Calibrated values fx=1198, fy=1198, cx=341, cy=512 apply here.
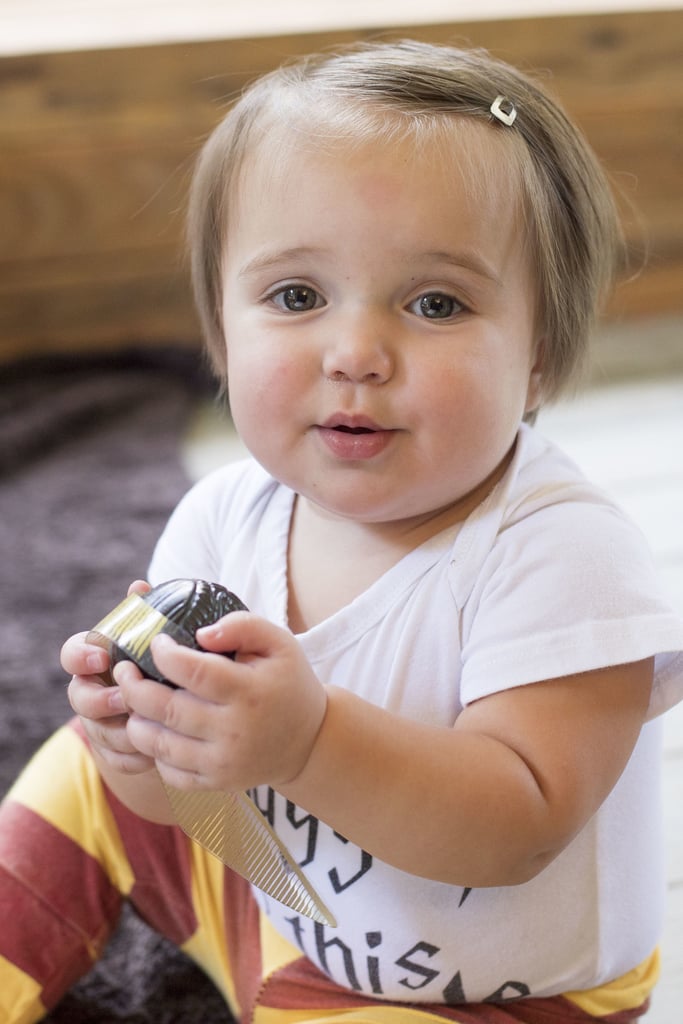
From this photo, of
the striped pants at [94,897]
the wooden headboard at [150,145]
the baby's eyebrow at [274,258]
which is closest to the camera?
the baby's eyebrow at [274,258]

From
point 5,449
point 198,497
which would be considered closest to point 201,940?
point 198,497

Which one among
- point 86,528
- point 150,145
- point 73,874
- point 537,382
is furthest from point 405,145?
point 150,145

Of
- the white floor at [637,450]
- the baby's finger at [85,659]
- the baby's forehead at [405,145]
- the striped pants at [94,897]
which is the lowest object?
the striped pants at [94,897]

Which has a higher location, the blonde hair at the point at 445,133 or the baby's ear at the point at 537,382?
the blonde hair at the point at 445,133

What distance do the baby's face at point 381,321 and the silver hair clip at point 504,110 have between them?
0.04ft

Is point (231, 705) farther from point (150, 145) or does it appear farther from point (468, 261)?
point (150, 145)

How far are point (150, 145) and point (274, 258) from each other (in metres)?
1.29

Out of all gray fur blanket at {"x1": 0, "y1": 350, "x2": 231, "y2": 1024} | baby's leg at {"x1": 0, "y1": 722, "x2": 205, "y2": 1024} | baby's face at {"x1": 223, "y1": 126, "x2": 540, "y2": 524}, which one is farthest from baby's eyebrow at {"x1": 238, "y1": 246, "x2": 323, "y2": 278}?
gray fur blanket at {"x1": 0, "y1": 350, "x2": 231, "y2": 1024}

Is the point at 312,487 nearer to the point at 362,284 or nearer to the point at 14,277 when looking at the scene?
the point at 362,284

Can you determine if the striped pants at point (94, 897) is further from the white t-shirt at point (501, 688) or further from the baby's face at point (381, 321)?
the baby's face at point (381, 321)

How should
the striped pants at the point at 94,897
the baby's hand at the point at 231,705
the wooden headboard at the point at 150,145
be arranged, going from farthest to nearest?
the wooden headboard at the point at 150,145 < the striped pants at the point at 94,897 < the baby's hand at the point at 231,705

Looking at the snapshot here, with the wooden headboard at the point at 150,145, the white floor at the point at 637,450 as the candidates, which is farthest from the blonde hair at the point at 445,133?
the wooden headboard at the point at 150,145

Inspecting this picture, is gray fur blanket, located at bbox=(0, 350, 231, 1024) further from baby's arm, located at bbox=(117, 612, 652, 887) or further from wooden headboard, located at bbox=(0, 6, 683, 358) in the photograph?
baby's arm, located at bbox=(117, 612, 652, 887)

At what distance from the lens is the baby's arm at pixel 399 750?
1.79 ft
